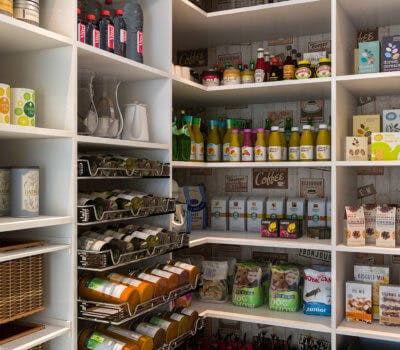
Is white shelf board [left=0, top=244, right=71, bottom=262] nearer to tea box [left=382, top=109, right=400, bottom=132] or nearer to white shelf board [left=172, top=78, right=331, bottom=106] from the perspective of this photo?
white shelf board [left=172, top=78, right=331, bottom=106]

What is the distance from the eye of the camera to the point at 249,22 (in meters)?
2.94

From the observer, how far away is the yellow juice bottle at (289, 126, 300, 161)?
2885 millimetres

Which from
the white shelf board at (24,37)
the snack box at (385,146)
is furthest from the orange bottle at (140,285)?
the snack box at (385,146)

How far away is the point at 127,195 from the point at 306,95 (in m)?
1.41

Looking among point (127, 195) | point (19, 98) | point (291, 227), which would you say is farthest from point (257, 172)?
point (19, 98)

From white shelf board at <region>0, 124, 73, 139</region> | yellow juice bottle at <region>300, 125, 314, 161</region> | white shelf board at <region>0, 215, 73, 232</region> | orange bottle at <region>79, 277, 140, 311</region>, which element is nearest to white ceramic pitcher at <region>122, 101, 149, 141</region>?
white shelf board at <region>0, 124, 73, 139</region>

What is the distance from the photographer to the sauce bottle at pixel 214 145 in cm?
311

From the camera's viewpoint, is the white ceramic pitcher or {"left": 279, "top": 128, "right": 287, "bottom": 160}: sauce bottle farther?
{"left": 279, "top": 128, "right": 287, "bottom": 160}: sauce bottle

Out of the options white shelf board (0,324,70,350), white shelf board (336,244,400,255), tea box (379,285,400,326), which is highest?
white shelf board (336,244,400,255)

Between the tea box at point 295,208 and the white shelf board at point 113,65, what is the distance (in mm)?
1149

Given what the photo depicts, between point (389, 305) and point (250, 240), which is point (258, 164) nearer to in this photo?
point (250, 240)

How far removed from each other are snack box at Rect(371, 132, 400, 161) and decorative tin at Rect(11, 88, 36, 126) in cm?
169

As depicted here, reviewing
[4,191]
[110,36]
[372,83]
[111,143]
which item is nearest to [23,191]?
[4,191]

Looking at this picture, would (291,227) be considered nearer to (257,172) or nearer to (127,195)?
(257,172)
